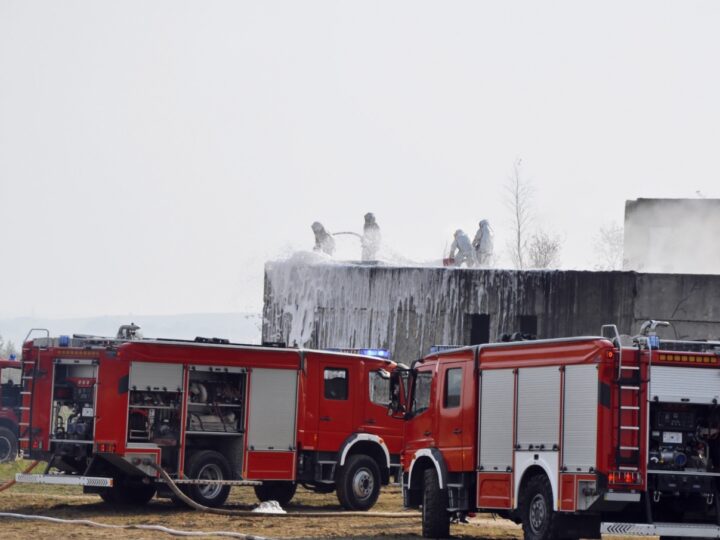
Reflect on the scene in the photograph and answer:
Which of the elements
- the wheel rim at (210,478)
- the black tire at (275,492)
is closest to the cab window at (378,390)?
the black tire at (275,492)

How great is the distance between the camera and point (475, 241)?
4506 cm

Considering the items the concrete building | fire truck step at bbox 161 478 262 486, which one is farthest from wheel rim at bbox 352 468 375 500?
the concrete building

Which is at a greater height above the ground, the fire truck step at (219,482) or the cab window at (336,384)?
the cab window at (336,384)

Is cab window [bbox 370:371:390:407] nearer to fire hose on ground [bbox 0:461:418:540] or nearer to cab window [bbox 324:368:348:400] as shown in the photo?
cab window [bbox 324:368:348:400]

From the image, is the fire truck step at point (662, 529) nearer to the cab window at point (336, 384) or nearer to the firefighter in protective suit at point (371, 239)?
the cab window at point (336, 384)

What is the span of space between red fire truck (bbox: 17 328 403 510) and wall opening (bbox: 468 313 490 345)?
44.1 ft

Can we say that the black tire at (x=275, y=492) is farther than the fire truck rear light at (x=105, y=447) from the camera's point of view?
Yes

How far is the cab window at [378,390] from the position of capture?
27031 millimetres

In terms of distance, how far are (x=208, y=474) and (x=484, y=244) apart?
70.2ft

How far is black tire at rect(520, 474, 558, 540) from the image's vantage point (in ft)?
58.4

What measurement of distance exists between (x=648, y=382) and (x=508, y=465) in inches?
103

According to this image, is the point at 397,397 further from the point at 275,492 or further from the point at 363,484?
the point at 275,492

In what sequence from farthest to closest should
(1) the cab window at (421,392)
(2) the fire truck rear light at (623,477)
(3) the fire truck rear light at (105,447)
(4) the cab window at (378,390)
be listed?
1. (4) the cab window at (378,390)
2. (3) the fire truck rear light at (105,447)
3. (1) the cab window at (421,392)
4. (2) the fire truck rear light at (623,477)

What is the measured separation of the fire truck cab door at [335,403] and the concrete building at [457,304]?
13.2 metres
